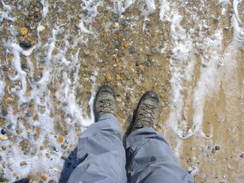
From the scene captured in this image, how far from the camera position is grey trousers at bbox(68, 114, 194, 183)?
82.2 inches

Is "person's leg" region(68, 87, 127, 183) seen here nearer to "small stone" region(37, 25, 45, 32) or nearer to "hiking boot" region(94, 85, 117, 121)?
"hiking boot" region(94, 85, 117, 121)

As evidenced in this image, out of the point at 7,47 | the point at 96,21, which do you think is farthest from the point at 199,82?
the point at 7,47

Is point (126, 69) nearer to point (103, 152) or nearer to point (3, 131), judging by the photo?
point (103, 152)

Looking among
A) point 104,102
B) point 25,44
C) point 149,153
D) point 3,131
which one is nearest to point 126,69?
point 104,102

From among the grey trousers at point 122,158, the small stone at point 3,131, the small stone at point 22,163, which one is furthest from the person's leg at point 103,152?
the small stone at point 3,131

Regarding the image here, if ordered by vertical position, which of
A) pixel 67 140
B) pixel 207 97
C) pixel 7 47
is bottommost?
pixel 67 140

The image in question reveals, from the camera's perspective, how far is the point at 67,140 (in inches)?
114

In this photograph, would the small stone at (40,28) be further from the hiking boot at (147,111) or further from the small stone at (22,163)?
the small stone at (22,163)

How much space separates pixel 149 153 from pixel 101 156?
1.50 ft

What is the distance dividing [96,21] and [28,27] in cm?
80

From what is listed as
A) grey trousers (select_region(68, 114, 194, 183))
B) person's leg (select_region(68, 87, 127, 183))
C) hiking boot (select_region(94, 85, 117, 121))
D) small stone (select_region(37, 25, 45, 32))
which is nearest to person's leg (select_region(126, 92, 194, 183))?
grey trousers (select_region(68, 114, 194, 183))

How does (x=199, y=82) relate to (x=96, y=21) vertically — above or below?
below

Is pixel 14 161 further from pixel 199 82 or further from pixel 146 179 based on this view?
pixel 199 82

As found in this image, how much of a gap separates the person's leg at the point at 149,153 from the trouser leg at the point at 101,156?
0.44 ft
